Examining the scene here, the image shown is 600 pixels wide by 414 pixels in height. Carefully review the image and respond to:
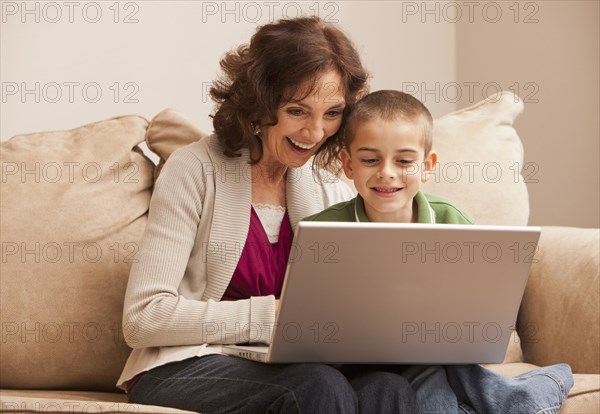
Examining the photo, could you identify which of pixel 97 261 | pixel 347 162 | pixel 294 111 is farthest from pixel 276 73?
pixel 97 261

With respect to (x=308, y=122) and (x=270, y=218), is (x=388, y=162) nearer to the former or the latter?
(x=308, y=122)

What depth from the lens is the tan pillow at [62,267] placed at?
70.9 inches

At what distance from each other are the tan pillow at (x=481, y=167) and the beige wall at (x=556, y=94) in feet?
1.87

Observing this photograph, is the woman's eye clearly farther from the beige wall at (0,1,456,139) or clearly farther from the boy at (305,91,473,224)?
the beige wall at (0,1,456,139)

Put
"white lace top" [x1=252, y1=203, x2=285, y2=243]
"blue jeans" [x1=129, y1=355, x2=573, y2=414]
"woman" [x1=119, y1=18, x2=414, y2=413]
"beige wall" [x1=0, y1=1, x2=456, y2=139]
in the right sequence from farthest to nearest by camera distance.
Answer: "beige wall" [x1=0, y1=1, x2=456, y2=139], "white lace top" [x1=252, y1=203, x2=285, y2=243], "woman" [x1=119, y1=18, x2=414, y2=413], "blue jeans" [x1=129, y1=355, x2=573, y2=414]

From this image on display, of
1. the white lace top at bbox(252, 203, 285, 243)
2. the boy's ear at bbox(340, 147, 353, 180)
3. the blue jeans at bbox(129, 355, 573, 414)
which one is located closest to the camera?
the blue jeans at bbox(129, 355, 573, 414)

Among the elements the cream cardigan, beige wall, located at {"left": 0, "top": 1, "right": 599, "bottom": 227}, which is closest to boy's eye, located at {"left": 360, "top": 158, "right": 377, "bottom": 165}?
the cream cardigan

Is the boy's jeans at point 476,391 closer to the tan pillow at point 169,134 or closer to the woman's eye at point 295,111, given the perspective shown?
the woman's eye at point 295,111

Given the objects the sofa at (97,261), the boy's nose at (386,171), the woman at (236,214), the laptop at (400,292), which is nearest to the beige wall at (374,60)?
the sofa at (97,261)

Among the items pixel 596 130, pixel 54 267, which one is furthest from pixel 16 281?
pixel 596 130

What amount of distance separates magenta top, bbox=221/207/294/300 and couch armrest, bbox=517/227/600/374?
1.85ft

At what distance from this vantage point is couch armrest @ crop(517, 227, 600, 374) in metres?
1.81

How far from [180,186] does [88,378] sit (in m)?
0.45

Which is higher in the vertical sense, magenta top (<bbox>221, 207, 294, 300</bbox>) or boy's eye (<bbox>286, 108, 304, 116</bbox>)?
boy's eye (<bbox>286, 108, 304, 116</bbox>)
